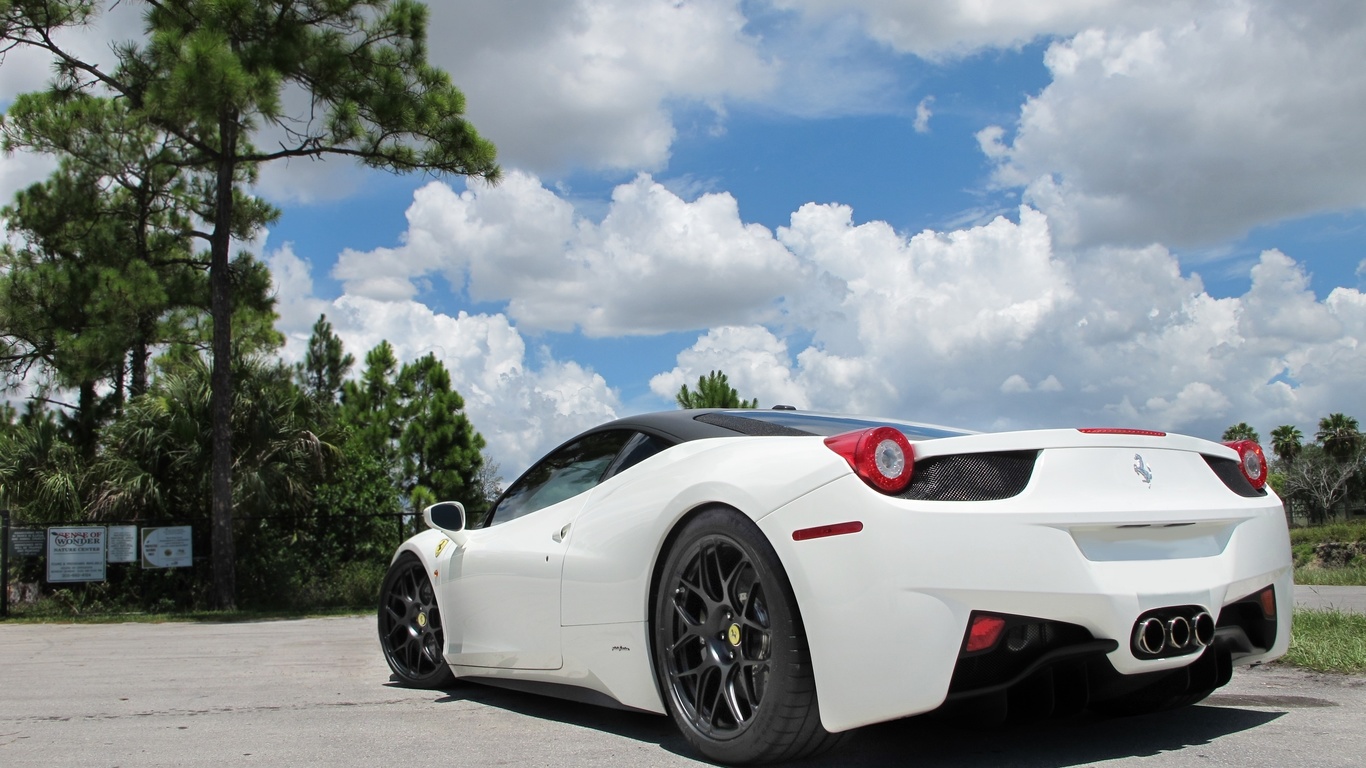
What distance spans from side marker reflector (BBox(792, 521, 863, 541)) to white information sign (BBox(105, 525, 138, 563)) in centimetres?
1468

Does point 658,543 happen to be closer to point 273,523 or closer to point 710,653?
point 710,653

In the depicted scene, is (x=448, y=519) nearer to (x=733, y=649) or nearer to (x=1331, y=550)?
(x=733, y=649)

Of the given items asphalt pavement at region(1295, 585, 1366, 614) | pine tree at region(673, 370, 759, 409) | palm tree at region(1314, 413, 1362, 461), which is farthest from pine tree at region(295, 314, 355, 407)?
palm tree at region(1314, 413, 1362, 461)

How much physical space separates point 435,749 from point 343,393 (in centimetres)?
4247

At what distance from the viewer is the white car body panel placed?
8.93 feet

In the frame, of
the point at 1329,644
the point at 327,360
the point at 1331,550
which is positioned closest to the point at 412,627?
the point at 1329,644

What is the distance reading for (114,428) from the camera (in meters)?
15.7

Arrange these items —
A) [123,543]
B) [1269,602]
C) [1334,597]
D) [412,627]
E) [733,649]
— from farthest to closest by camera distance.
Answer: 1. [123,543]
2. [1334,597]
3. [412,627]
4. [1269,602]
5. [733,649]

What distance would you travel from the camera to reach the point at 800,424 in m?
3.74

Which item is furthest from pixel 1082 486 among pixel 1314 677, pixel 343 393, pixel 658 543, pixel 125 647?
pixel 343 393

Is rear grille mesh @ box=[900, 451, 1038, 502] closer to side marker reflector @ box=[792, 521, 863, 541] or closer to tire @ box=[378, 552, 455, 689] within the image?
side marker reflector @ box=[792, 521, 863, 541]

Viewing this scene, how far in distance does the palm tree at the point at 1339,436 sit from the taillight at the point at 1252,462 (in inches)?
2916

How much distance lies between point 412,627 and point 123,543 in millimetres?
11865

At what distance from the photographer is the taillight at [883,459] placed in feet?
9.30
